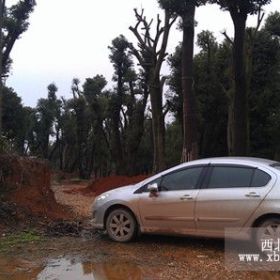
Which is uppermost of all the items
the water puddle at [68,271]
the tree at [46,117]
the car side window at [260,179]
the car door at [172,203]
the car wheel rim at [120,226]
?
the tree at [46,117]

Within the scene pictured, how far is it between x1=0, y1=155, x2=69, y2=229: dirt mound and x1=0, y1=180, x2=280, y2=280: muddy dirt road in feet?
8.87

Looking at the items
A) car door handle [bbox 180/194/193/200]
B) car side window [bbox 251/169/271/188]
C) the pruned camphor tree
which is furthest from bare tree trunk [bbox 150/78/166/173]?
car side window [bbox 251/169/271/188]

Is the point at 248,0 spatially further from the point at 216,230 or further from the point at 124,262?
the point at 124,262

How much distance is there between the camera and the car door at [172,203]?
30.7 feet

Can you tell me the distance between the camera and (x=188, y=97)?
18.6 meters

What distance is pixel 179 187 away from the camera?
9.63m

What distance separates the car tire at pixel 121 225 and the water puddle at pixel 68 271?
1.41 m

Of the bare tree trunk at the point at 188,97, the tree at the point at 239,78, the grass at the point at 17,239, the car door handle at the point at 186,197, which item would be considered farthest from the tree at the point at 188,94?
the car door handle at the point at 186,197

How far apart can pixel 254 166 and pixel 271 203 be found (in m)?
0.78

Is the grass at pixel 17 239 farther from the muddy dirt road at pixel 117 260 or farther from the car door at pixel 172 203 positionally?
the car door at pixel 172 203

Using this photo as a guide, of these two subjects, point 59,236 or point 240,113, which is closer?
point 59,236

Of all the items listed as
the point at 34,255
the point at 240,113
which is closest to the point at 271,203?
the point at 34,255

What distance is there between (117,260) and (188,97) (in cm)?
1062

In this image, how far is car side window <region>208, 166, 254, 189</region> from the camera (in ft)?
29.9
